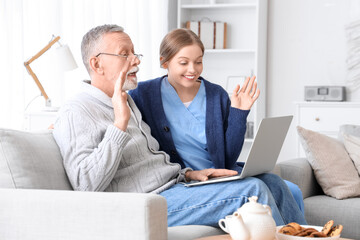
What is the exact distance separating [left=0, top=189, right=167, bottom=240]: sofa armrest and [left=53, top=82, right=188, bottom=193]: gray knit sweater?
25 cm

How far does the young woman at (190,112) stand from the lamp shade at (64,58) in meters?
1.34

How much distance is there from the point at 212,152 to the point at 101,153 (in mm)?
655

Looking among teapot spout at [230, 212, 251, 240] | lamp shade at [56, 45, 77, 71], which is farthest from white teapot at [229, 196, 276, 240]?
lamp shade at [56, 45, 77, 71]

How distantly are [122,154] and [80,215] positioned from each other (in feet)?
1.63

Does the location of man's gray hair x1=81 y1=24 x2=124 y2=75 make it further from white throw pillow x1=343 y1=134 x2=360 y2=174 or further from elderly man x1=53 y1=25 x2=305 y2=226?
white throw pillow x1=343 y1=134 x2=360 y2=174

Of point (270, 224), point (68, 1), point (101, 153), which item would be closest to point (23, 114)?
point (68, 1)

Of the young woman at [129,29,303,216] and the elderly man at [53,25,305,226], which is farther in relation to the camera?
the young woman at [129,29,303,216]

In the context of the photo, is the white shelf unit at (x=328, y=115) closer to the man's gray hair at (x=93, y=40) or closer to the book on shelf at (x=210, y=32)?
the book on shelf at (x=210, y=32)

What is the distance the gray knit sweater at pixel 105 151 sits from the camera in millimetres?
1865

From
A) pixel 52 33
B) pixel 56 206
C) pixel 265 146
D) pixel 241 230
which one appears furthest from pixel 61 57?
pixel 241 230

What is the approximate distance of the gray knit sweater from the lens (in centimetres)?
187

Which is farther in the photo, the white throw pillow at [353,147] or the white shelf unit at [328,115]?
the white shelf unit at [328,115]

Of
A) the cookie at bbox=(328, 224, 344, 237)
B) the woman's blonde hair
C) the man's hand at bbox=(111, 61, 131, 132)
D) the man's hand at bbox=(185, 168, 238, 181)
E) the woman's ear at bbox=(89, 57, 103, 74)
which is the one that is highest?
the woman's blonde hair

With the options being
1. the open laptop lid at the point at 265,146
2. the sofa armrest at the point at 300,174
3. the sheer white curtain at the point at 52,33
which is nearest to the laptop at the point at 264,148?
the open laptop lid at the point at 265,146
